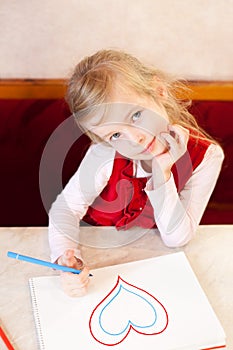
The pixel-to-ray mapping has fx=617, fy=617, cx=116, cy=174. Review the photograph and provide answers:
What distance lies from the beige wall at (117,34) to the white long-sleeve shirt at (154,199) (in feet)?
1.85

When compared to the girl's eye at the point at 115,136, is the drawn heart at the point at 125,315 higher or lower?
lower

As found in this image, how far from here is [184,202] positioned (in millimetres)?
1397

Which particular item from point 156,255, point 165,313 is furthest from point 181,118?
point 165,313

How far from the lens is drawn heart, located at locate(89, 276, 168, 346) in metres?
1.08

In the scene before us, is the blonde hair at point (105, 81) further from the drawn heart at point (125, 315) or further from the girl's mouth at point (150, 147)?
the drawn heart at point (125, 315)

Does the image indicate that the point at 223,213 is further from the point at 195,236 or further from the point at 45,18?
the point at 45,18

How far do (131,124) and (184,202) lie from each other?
25cm

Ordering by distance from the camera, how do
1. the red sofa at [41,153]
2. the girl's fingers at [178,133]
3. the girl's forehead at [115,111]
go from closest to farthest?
1. the girl's forehead at [115,111]
2. the girl's fingers at [178,133]
3. the red sofa at [41,153]

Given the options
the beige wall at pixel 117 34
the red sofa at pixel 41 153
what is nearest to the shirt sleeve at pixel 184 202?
the red sofa at pixel 41 153

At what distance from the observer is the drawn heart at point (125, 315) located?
1.08 meters

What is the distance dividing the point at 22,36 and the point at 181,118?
2.26 feet

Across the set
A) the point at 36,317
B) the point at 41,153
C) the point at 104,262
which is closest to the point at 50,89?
the point at 41,153

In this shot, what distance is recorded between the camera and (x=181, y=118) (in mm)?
1458

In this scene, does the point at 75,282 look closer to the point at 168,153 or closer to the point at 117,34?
the point at 168,153
